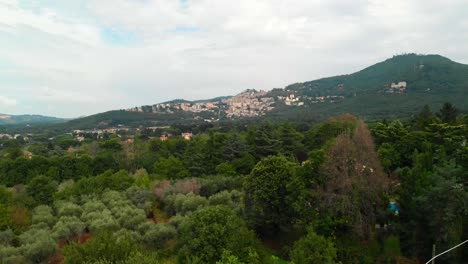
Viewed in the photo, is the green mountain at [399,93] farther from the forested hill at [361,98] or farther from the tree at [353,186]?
the tree at [353,186]

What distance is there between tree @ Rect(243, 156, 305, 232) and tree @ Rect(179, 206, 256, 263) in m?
2.53

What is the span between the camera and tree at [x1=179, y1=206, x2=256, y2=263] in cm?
1332

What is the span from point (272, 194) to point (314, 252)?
209 inches

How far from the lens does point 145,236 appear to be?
17359mm

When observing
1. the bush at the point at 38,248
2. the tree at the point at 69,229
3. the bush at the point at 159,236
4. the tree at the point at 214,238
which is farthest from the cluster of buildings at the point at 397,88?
the bush at the point at 38,248

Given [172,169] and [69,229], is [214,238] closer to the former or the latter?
[69,229]

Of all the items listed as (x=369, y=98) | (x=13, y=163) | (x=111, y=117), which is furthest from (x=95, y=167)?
(x=111, y=117)

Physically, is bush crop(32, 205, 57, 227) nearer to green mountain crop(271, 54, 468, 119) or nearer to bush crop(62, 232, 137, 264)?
bush crop(62, 232, 137, 264)

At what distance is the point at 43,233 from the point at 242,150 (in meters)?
17.3

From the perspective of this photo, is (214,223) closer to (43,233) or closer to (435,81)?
(43,233)

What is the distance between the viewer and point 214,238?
13.5 metres

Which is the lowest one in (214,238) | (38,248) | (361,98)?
(38,248)

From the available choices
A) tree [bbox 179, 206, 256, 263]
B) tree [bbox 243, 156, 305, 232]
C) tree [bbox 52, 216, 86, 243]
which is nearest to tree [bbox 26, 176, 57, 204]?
tree [bbox 52, 216, 86, 243]

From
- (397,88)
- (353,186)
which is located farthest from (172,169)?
(397,88)
